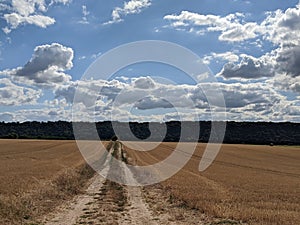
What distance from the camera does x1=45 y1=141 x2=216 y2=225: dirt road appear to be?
17453 millimetres

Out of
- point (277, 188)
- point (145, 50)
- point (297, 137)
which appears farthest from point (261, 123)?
point (277, 188)

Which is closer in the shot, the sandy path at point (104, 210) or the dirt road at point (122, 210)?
the sandy path at point (104, 210)

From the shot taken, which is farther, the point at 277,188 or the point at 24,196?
the point at 277,188

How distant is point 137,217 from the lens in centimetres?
1820

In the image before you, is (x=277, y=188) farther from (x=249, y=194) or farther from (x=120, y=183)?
(x=120, y=183)

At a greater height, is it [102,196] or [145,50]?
[145,50]

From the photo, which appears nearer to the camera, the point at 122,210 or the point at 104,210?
the point at 104,210

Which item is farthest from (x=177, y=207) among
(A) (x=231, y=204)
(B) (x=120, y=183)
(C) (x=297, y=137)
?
(C) (x=297, y=137)

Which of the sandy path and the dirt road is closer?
the sandy path

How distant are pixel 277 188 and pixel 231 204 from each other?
9.74m

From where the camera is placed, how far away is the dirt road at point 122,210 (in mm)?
17453

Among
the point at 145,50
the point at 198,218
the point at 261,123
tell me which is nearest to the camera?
the point at 198,218

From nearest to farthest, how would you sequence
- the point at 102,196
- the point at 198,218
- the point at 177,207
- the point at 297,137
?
the point at 198,218
the point at 177,207
the point at 102,196
the point at 297,137

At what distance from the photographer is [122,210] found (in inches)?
779
